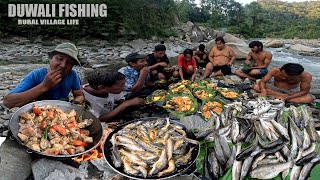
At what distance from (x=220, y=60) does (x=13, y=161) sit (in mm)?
6760

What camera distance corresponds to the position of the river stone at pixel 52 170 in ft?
8.45

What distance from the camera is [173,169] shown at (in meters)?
2.39

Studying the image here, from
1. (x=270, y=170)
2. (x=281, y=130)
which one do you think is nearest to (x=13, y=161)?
(x=270, y=170)

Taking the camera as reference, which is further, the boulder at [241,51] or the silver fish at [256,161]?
the boulder at [241,51]

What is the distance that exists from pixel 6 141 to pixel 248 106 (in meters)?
2.36

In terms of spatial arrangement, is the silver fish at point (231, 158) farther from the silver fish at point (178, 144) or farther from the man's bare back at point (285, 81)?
the man's bare back at point (285, 81)

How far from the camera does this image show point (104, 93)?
379 cm

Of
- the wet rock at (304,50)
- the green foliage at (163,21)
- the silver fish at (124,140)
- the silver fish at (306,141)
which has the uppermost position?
the green foliage at (163,21)

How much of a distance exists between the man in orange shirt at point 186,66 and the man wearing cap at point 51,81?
4.15 m

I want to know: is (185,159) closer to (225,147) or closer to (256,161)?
(225,147)

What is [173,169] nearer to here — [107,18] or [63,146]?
[63,146]

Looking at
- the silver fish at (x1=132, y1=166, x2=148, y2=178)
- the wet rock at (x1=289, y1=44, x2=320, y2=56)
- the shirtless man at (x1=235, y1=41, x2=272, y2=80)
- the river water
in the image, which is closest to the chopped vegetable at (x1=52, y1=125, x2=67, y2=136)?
the silver fish at (x1=132, y1=166, x2=148, y2=178)

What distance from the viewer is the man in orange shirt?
25.1ft

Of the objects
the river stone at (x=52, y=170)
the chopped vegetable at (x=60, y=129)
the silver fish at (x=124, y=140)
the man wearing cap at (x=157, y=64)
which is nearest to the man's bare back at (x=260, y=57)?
the man wearing cap at (x=157, y=64)
